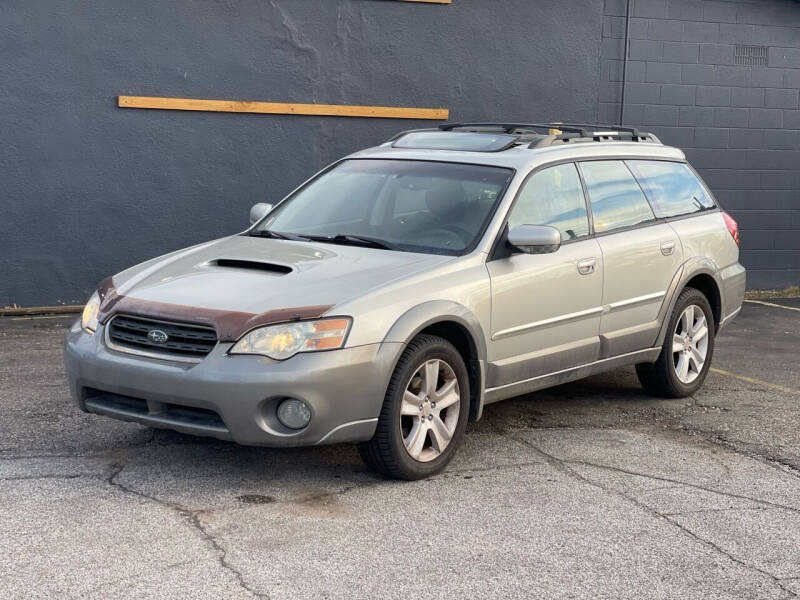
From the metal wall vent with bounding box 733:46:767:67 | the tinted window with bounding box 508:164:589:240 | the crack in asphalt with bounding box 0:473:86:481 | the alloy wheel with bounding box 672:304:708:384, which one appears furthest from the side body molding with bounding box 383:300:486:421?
the metal wall vent with bounding box 733:46:767:67

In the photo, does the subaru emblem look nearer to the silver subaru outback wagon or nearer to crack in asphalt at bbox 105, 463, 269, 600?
the silver subaru outback wagon

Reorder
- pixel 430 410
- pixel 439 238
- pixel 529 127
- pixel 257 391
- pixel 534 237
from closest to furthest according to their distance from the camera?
pixel 257 391, pixel 430 410, pixel 534 237, pixel 439 238, pixel 529 127

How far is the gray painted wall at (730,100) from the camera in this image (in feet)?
42.0

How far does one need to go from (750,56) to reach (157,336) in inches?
377

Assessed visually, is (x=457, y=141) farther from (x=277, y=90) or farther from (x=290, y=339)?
A: (x=277, y=90)

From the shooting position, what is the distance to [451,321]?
19.5ft

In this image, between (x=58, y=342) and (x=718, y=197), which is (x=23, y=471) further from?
(x=718, y=197)

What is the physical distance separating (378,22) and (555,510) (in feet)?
24.2

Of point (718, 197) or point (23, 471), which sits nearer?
point (23, 471)

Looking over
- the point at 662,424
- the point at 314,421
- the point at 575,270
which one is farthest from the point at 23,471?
the point at 662,424

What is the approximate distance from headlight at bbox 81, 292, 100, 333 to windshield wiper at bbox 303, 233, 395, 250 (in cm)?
126

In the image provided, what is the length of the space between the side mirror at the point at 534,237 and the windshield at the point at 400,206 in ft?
0.73

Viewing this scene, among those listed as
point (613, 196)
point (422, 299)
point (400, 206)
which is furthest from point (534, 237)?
point (613, 196)

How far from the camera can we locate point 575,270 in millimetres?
6766
